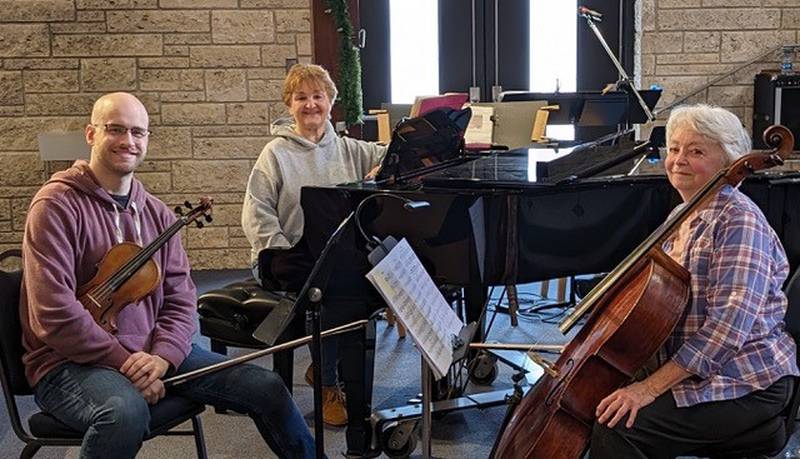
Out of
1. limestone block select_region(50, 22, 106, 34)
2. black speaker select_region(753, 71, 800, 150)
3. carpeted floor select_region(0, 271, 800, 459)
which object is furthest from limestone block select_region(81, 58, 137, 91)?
black speaker select_region(753, 71, 800, 150)

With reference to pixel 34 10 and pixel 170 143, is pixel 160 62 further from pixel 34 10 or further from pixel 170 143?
pixel 34 10

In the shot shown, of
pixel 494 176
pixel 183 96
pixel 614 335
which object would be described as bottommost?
pixel 614 335

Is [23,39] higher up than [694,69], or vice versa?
[23,39]

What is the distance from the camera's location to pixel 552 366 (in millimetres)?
1943

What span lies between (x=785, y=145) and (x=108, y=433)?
4.96 ft

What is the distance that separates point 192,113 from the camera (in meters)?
5.30

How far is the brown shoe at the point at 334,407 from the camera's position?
117 inches

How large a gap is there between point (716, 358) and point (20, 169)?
461 centimetres

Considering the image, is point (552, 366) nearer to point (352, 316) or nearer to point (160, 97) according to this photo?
point (352, 316)

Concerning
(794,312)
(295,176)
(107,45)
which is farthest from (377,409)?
(107,45)

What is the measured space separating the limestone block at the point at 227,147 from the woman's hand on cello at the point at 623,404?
12.5 feet

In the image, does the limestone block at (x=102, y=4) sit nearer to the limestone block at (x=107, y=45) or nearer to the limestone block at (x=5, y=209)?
the limestone block at (x=107, y=45)

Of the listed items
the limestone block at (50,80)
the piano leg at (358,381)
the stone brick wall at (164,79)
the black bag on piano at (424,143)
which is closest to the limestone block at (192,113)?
the stone brick wall at (164,79)

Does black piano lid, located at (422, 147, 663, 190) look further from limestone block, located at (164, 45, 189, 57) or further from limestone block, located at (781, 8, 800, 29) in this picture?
limestone block, located at (781, 8, 800, 29)
